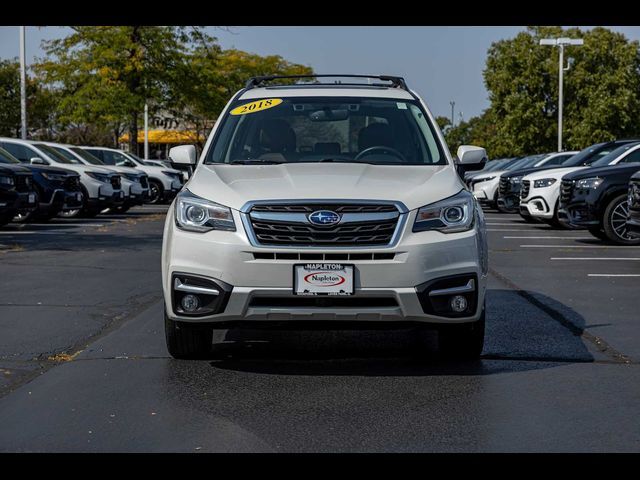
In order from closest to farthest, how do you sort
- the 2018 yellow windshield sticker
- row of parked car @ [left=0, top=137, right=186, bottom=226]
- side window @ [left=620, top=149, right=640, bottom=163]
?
the 2018 yellow windshield sticker, row of parked car @ [left=0, top=137, right=186, bottom=226], side window @ [left=620, top=149, right=640, bottom=163]

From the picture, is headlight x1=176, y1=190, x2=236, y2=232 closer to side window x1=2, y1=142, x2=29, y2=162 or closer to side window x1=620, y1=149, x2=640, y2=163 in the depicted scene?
side window x1=620, y1=149, x2=640, y2=163

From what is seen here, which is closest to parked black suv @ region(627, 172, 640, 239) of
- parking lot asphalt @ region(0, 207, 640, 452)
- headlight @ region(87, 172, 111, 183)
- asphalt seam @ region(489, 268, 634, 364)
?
asphalt seam @ region(489, 268, 634, 364)

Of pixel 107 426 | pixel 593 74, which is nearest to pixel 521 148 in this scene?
pixel 593 74

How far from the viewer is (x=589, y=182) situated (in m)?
16.4

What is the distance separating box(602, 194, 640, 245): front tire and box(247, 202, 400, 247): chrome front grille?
10.9 metres

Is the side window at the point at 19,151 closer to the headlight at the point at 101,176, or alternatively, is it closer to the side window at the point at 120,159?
the headlight at the point at 101,176

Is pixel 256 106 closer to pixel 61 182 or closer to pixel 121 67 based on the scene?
pixel 61 182

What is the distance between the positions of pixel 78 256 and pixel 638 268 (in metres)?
7.14

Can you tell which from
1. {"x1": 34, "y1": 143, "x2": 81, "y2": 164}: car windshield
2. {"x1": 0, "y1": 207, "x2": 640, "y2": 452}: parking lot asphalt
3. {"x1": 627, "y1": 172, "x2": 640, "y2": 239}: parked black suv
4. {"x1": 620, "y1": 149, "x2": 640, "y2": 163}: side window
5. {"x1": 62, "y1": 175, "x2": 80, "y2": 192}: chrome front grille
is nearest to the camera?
{"x1": 0, "y1": 207, "x2": 640, "y2": 452}: parking lot asphalt

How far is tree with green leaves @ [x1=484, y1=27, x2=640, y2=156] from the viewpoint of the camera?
201 feet

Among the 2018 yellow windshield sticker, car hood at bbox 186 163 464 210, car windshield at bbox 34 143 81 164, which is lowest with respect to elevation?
car windshield at bbox 34 143 81 164

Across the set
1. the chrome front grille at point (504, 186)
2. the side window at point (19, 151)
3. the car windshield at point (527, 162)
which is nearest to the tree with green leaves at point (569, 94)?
the car windshield at point (527, 162)
